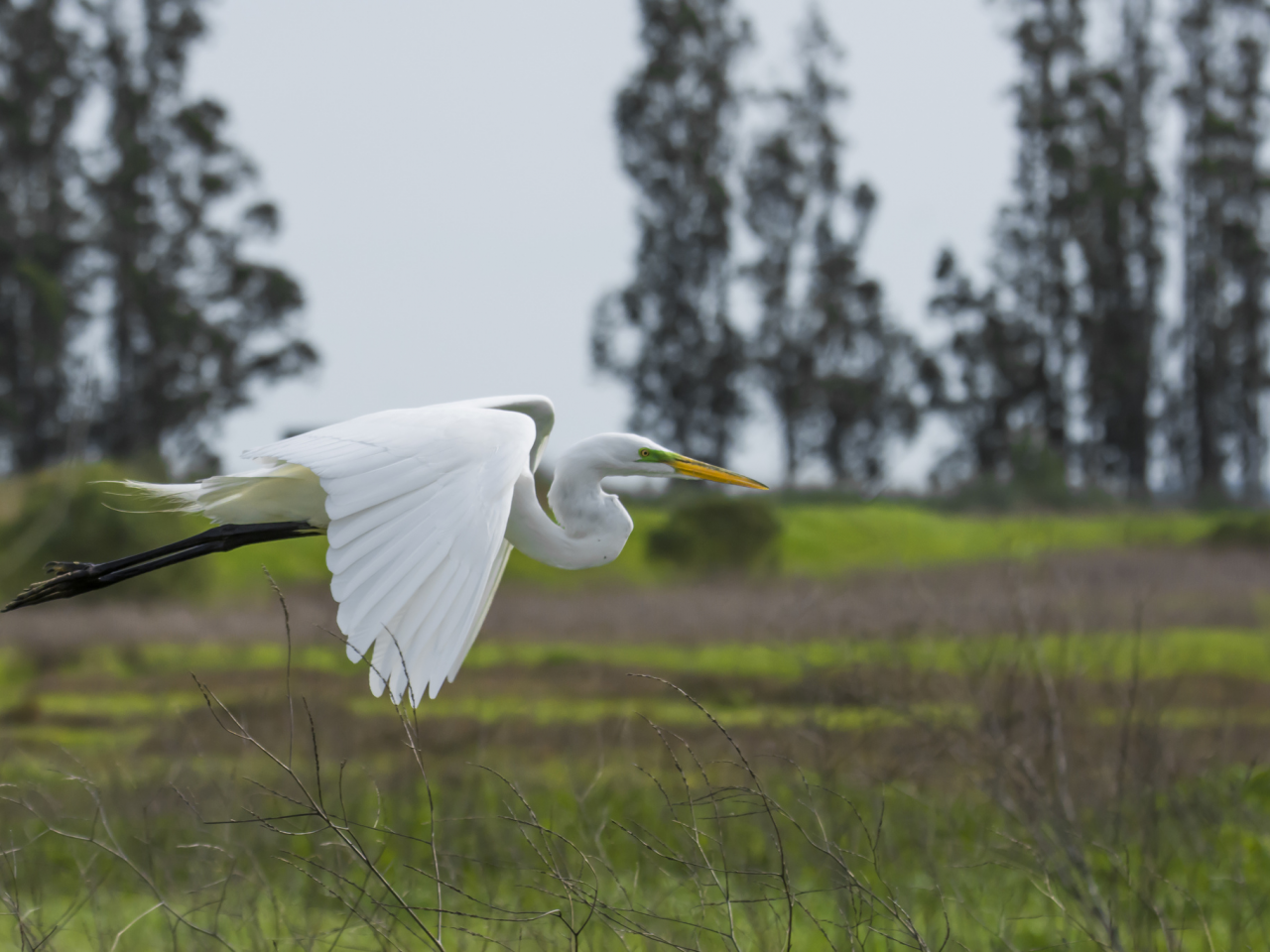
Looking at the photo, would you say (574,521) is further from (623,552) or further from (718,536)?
A: (623,552)

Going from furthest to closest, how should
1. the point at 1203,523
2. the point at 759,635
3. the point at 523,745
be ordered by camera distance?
the point at 1203,523
the point at 759,635
the point at 523,745

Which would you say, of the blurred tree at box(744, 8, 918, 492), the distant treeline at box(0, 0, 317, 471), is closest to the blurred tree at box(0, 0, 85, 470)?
the distant treeline at box(0, 0, 317, 471)

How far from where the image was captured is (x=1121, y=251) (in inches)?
899

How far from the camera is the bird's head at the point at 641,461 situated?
3.28 metres

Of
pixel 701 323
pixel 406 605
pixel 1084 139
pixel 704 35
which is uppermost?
pixel 704 35

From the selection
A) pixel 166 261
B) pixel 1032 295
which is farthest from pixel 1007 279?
pixel 166 261

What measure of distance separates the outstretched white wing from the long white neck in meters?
0.34

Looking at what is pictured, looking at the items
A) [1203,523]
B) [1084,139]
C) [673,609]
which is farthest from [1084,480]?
[673,609]

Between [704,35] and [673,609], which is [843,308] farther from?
[673,609]

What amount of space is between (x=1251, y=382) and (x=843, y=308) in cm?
763

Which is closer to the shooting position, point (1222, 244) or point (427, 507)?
point (427, 507)

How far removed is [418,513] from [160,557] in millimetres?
1343

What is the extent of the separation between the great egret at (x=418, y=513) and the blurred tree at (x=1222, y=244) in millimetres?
20421

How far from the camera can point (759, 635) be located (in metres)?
10.5
